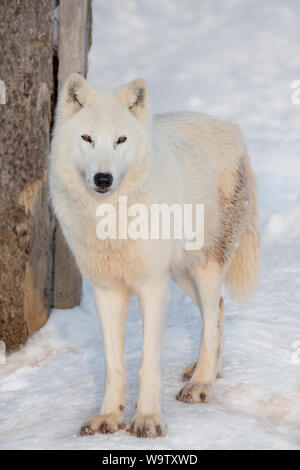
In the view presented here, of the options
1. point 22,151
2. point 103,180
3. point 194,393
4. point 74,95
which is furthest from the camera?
point 22,151

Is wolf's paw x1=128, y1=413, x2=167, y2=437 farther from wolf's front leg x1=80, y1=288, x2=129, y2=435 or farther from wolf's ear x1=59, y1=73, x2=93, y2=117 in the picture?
wolf's ear x1=59, y1=73, x2=93, y2=117

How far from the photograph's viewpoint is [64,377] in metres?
4.16

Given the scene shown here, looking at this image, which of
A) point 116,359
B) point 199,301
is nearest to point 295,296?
point 199,301

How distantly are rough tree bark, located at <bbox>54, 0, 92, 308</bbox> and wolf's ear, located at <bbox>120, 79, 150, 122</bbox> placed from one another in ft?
8.98

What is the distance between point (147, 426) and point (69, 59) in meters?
4.18

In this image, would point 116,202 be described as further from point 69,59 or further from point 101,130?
point 69,59

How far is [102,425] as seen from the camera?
114 inches

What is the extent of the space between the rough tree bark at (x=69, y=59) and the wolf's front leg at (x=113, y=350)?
2.69m

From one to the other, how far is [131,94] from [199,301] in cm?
178

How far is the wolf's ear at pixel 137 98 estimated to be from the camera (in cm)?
306

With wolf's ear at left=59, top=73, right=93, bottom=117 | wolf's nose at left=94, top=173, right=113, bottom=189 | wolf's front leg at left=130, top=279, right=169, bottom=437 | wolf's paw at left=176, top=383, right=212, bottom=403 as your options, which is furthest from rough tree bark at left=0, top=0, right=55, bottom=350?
wolf's nose at left=94, top=173, right=113, bottom=189

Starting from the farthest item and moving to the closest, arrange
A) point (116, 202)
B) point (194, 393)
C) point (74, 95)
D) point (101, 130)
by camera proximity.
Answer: point (194, 393), point (74, 95), point (116, 202), point (101, 130)

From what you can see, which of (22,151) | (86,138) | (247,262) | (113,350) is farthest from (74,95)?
(247,262)

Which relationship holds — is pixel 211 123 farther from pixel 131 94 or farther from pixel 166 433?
pixel 166 433
